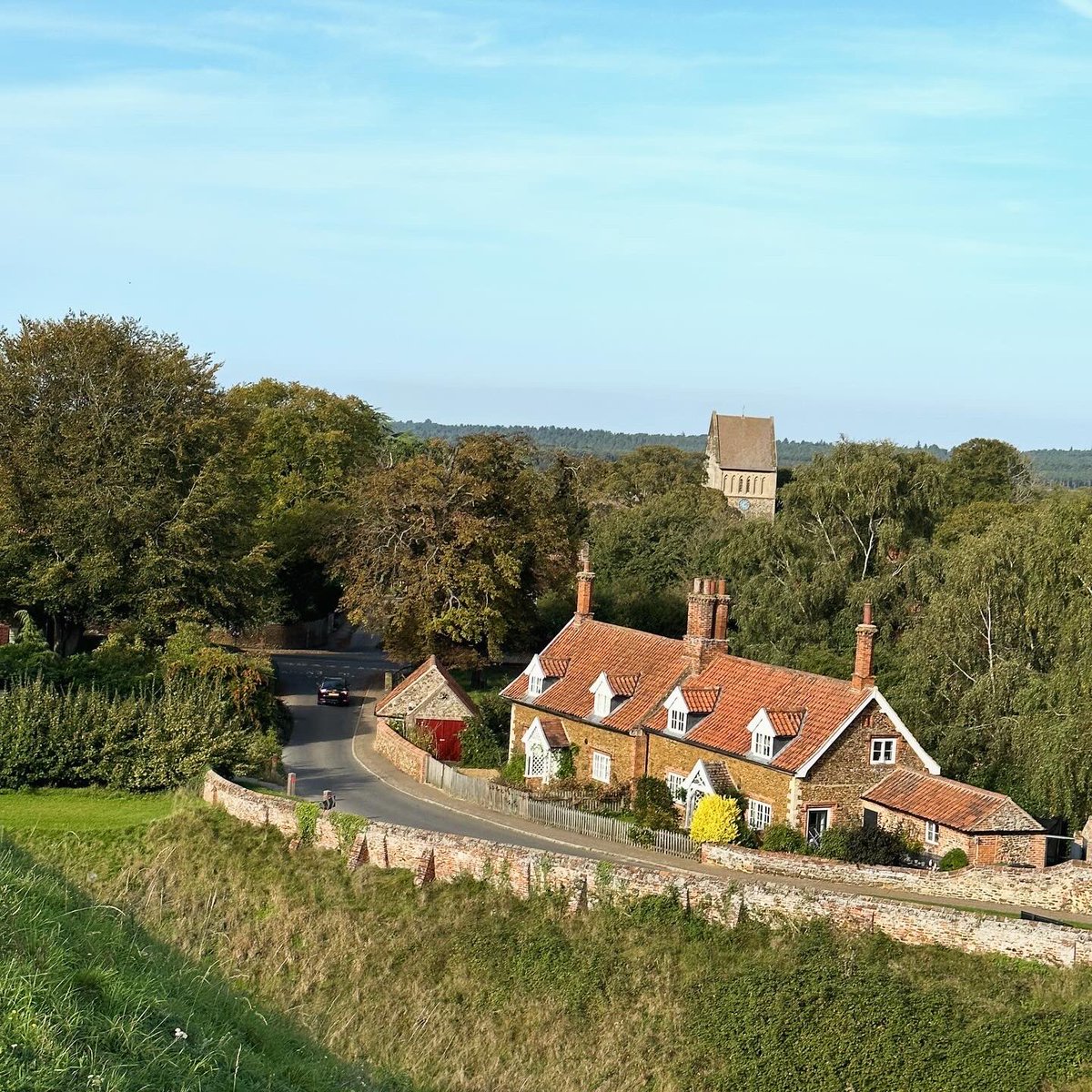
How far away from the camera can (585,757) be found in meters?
37.7

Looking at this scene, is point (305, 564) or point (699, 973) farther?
point (305, 564)

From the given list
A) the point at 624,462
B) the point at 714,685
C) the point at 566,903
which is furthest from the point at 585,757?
the point at 624,462

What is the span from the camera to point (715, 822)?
103 ft

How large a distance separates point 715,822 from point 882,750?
4320 mm

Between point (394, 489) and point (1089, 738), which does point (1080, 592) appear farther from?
point (394, 489)

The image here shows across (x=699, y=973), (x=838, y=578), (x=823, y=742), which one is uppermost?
(x=838, y=578)

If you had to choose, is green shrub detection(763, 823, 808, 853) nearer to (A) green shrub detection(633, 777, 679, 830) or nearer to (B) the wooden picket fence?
(B) the wooden picket fence

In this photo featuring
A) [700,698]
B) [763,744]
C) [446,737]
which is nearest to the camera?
[763,744]

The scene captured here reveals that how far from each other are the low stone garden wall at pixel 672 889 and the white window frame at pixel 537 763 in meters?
9.02

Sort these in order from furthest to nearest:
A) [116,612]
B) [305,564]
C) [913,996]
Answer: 1. [305,564]
2. [116,612]
3. [913,996]

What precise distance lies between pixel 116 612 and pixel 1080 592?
28.6m

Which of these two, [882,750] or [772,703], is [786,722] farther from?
[882,750]

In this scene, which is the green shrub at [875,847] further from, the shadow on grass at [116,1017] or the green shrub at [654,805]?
the shadow on grass at [116,1017]

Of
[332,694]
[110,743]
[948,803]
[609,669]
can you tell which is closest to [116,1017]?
[948,803]
